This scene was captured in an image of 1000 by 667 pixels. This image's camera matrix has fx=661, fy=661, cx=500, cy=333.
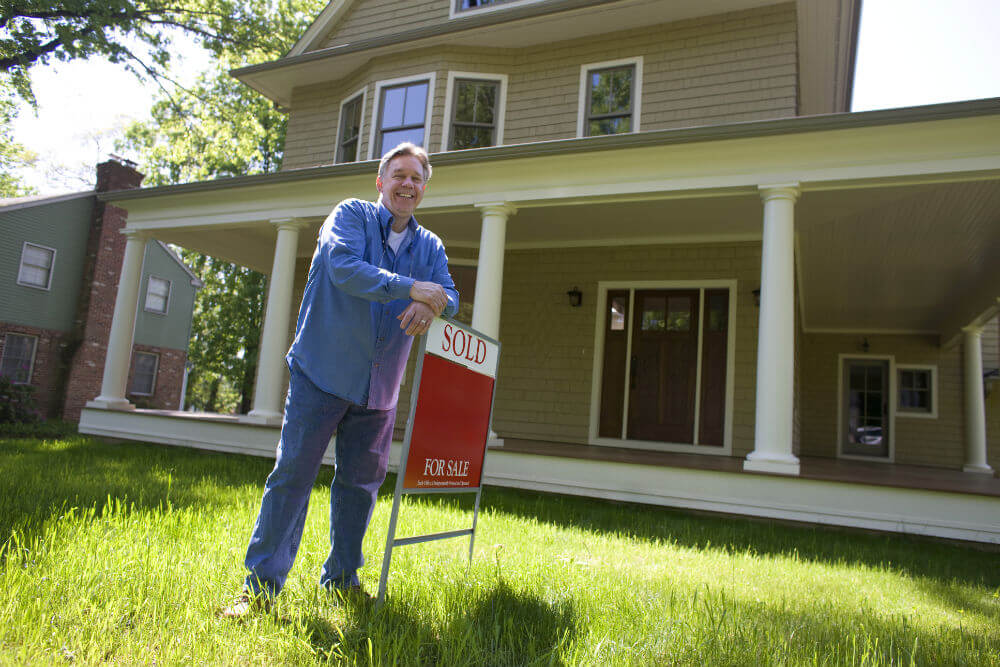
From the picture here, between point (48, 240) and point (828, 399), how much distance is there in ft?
62.3

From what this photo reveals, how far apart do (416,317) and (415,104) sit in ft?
28.1

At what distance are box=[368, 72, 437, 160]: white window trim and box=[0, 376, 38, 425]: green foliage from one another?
899 cm

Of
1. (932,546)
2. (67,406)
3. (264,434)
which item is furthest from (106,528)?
Answer: (67,406)

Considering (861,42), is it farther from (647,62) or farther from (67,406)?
(67,406)

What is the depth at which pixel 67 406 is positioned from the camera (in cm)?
1620

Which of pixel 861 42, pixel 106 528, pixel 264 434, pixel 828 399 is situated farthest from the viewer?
pixel 828 399

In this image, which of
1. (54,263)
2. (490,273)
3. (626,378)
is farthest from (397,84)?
(54,263)

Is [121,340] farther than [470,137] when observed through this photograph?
No

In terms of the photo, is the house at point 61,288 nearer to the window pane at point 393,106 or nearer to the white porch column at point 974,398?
the window pane at point 393,106

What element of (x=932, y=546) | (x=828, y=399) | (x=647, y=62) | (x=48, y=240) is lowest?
(x=932, y=546)

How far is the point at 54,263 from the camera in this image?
16.8 metres

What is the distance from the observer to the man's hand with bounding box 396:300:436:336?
7.22 ft

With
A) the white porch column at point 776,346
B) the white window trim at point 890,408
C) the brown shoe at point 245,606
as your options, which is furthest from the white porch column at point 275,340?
the white window trim at point 890,408

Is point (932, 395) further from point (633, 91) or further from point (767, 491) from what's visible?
point (767, 491)
